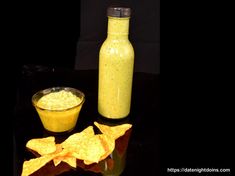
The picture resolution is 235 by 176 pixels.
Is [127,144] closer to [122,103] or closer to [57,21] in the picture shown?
[122,103]

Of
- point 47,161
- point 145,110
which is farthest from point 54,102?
point 145,110

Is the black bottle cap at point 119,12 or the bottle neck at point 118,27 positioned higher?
the black bottle cap at point 119,12

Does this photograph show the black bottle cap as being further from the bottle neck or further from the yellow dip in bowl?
the yellow dip in bowl

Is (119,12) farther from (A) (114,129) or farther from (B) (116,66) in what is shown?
(A) (114,129)

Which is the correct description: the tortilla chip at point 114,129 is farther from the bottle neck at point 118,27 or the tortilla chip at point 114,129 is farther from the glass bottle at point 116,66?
the bottle neck at point 118,27

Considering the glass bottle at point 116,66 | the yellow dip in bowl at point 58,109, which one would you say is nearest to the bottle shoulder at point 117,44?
the glass bottle at point 116,66

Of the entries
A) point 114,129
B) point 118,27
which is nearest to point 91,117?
point 114,129

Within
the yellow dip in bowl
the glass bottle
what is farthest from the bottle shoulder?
the yellow dip in bowl
